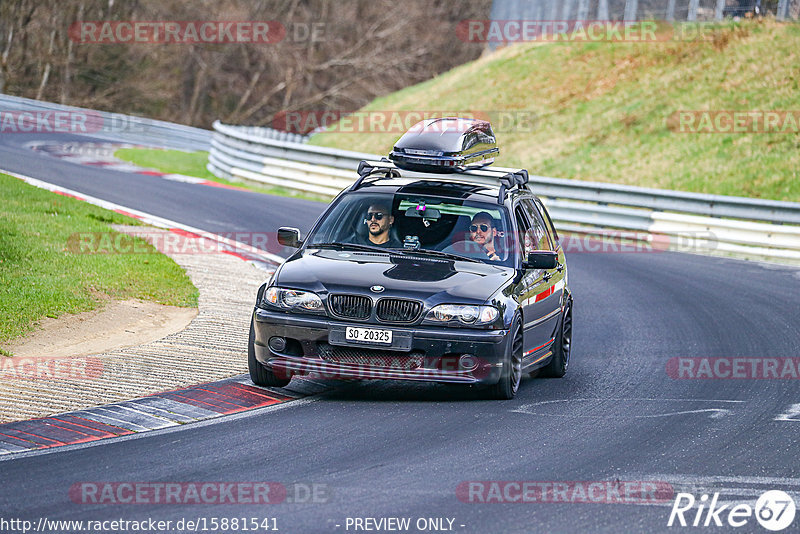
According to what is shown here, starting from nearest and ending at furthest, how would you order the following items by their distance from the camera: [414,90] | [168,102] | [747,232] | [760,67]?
1. [747,232]
2. [760,67]
3. [414,90]
4. [168,102]

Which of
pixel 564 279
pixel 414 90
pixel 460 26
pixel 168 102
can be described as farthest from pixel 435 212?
pixel 460 26

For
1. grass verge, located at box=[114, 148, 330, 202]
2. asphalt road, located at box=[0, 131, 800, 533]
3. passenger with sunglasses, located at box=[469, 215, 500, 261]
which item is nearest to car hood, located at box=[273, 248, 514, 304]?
A: passenger with sunglasses, located at box=[469, 215, 500, 261]

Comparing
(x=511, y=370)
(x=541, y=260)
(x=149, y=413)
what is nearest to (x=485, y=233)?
(x=541, y=260)

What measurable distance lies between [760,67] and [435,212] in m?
25.3

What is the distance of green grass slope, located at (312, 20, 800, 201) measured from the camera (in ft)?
96.4

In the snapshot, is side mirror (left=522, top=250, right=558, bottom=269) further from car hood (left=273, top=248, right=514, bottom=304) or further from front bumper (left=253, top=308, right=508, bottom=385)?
front bumper (left=253, top=308, right=508, bottom=385)

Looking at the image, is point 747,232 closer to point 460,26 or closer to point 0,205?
point 0,205

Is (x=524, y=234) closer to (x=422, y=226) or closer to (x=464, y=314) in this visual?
(x=422, y=226)

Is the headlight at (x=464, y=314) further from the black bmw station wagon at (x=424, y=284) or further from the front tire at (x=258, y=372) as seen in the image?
the front tire at (x=258, y=372)

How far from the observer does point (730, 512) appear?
680 cm

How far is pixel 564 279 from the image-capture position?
38.8 feet

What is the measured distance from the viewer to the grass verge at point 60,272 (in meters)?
12.2

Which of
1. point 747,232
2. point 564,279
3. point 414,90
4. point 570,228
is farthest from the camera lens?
point 414,90

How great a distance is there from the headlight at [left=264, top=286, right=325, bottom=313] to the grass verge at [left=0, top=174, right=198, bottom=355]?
8.16 feet
